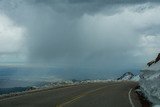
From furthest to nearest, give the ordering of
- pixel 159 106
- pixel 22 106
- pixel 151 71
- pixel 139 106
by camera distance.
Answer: pixel 151 71 < pixel 139 106 < pixel 22 106 < pixel 159 106

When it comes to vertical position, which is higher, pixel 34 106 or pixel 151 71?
pixel 151 71

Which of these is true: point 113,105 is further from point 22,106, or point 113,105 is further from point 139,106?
point 22,106

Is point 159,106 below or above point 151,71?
below

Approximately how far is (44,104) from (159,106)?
23.8 feet

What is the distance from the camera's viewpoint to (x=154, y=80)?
2653cm

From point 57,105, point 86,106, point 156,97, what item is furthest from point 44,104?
point 156,97

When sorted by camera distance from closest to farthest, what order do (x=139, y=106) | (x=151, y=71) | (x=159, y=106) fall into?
(x=159, y=106)
(x=139, y=106)
(x=151, y=71)

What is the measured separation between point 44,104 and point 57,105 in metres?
1.02

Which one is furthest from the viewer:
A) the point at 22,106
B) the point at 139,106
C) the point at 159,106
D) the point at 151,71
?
the point at 151,71

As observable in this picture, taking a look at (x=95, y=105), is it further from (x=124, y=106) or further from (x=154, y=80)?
(x=154, y=80)

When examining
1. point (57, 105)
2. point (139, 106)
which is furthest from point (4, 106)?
point (139, 106)

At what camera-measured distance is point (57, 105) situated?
25.4m

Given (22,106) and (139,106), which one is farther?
(139,106)

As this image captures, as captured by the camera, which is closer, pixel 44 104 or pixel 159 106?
pixel 159 106
